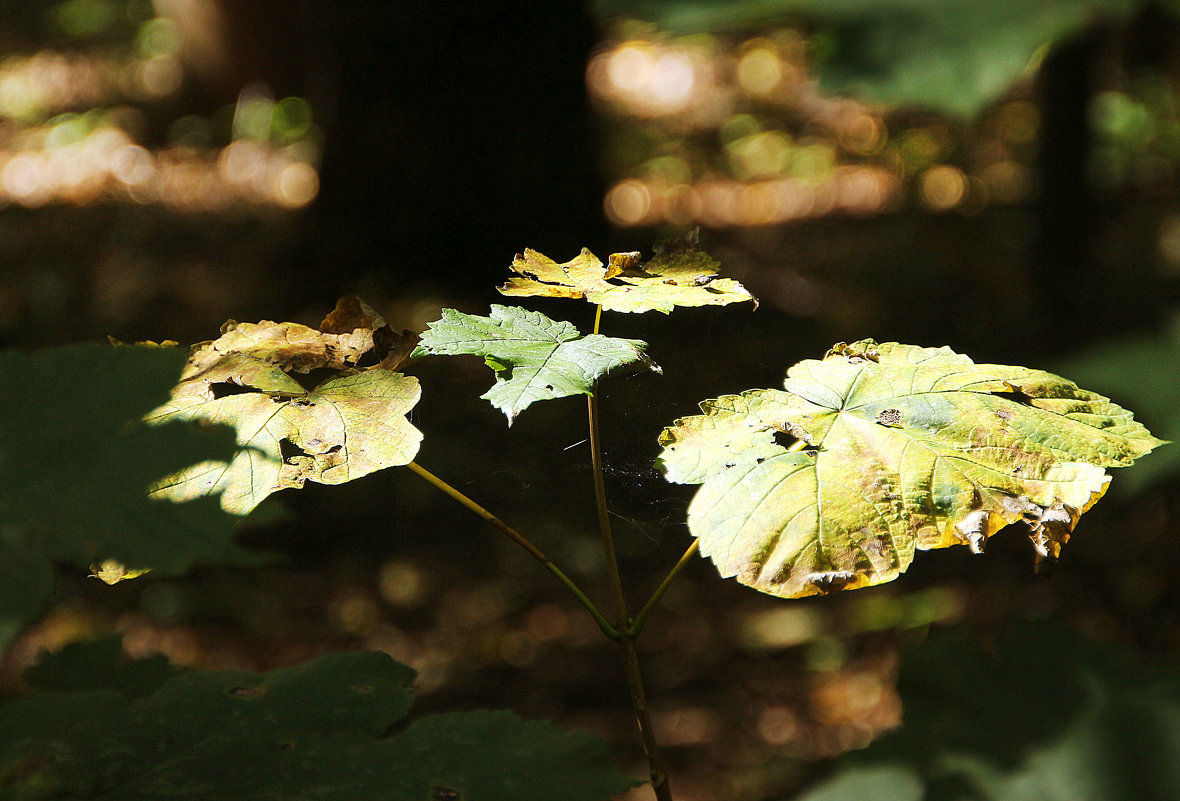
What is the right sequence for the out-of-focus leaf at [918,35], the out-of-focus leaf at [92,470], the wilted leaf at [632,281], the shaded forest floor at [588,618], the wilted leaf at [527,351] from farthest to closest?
the shaded forest floor at [588,618]
the out-of-focus leaf at [918,35]
the wilted leaf at [632,281]
the wilted leaf at [527,351]
the out-of-focus leaf at [92,470]

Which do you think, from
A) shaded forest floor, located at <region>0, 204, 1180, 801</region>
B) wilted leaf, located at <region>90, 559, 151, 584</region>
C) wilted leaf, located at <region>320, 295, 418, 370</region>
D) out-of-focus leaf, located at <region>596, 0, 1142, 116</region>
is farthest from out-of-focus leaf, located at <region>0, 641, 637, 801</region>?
shaded forest floor, located at <region>0, 204, 1180, 801</region>

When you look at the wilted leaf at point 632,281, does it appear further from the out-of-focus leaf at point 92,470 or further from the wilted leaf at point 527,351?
the out-of-focus leaf at point 92,470

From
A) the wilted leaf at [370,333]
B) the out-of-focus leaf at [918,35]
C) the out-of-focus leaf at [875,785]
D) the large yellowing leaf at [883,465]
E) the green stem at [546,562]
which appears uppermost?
the out-of-focus leaf at [918,35]

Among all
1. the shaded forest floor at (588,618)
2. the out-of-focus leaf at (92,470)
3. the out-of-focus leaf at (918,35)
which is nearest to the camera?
the out-of-focus leaf at (92,470)

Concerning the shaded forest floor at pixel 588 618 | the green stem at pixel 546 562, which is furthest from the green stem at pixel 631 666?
the shaded forest floor at pixel 588 618

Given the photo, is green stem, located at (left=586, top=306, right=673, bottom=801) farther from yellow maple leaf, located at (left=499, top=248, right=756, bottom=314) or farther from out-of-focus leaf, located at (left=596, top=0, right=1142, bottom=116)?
out-of-focus leaf, located at (left=596, top=0, right=1142, bottom=116)

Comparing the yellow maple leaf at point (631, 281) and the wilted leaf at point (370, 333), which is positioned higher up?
the yellow maple leaf at point (631, 281)

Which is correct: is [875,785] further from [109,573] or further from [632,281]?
[109,573]

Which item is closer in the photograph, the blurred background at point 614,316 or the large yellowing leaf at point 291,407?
the large yellowing leaf at point 291,407
